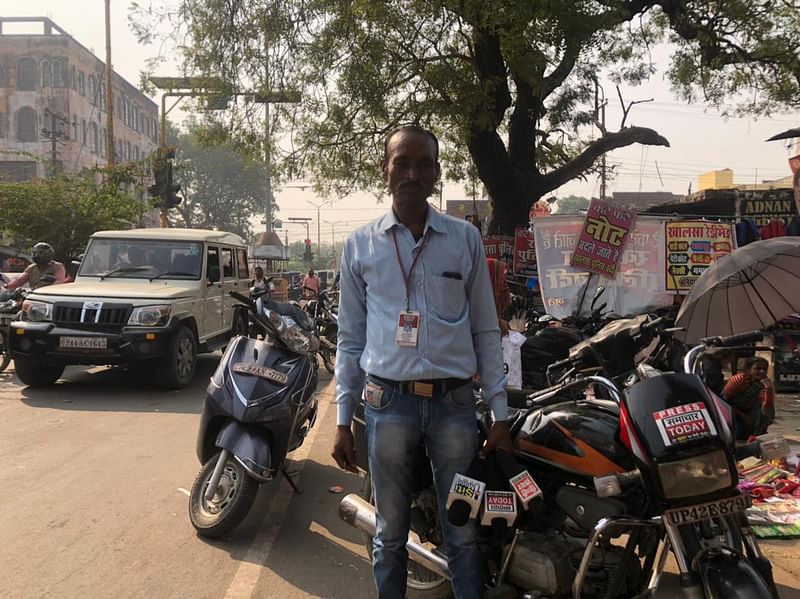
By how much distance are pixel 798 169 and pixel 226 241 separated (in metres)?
7.56

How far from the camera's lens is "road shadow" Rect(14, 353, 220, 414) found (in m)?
6.46

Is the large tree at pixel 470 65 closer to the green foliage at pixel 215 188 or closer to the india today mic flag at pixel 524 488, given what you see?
the india today mic flag at pixel 524 488

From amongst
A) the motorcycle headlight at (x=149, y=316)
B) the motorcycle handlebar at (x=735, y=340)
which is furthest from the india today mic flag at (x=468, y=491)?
the motorcycle headlight at (x=149, y=316)

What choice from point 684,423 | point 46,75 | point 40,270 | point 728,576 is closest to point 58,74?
point 46,75

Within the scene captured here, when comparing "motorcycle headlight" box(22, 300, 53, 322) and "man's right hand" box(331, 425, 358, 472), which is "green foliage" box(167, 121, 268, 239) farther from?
"man's right hand" box(331, 425, 358, 472)

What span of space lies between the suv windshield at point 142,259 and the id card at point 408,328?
646cm

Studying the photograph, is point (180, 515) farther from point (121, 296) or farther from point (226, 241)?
point (226, 241)

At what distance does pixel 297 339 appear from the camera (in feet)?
13.0

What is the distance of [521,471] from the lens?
223 cm

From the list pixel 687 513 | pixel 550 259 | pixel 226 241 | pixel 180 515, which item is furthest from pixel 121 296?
pixel 687 513

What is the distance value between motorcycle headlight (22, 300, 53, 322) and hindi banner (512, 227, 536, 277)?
6427mm

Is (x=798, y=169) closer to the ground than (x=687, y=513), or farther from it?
farther from it

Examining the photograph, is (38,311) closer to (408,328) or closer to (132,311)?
(132,311)

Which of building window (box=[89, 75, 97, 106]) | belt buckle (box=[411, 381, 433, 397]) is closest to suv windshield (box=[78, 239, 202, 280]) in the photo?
belt buckle (box=[411, 381, 433, 397])
